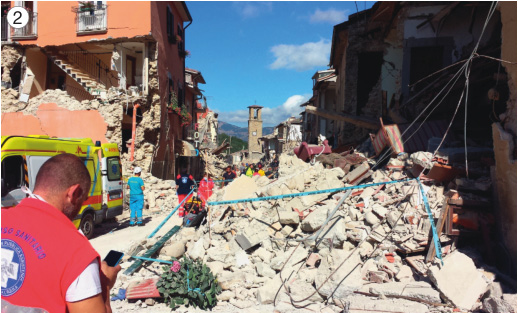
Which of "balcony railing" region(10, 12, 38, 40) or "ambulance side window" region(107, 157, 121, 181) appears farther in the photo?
"balcony railing" region(10, 12, 38, 40)

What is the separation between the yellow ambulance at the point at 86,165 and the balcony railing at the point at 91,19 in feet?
30.1

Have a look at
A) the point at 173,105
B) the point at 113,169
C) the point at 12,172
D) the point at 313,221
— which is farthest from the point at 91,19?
the point at 313,221

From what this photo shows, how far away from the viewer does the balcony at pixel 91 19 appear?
674 inches

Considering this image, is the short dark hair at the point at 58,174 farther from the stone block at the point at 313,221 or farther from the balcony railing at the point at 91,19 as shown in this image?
the balcony railing at the point at 91,19

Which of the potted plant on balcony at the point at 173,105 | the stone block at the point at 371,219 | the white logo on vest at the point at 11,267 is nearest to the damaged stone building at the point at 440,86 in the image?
the stone block at the point at 371,219

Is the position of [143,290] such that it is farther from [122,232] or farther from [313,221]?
[122,232]

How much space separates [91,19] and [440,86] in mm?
16321

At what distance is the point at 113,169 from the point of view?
10.8 meters

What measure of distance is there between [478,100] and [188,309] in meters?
8.98

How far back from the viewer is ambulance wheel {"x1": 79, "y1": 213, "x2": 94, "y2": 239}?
8.87 metres

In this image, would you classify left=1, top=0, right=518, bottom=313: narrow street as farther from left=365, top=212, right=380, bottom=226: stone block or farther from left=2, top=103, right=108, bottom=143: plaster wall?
left=2, top=103, right=108, bottom=143: plaster wall

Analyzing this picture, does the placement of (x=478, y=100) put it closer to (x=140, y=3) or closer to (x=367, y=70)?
(x=367, y=70)

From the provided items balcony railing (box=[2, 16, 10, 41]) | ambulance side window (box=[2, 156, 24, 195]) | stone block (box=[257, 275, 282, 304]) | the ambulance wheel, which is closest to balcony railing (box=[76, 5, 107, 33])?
balcony railing (box=[2, 16, 10, 41])

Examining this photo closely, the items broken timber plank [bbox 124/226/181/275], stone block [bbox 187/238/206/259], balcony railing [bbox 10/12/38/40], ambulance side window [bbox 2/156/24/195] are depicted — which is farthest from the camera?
balcony railing [bbox 10/12/38/40]
